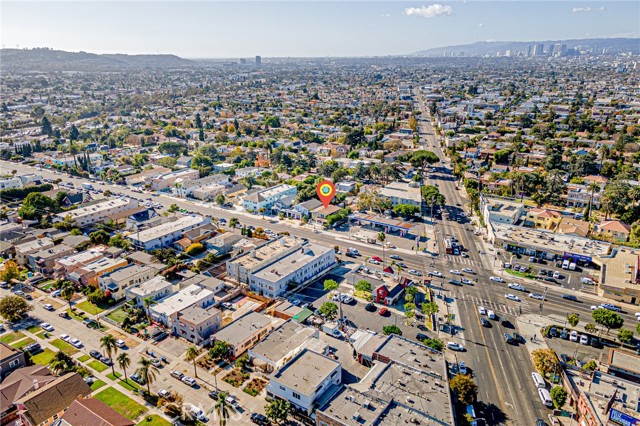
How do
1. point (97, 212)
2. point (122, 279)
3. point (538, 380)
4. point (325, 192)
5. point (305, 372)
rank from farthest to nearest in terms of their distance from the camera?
point (325, 192)
point (97, 212)
point (122, 279)
point (538, 380)
point (305, 372)

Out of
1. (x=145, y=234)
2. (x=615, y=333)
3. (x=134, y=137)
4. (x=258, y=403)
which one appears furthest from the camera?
(x=134, y=137)

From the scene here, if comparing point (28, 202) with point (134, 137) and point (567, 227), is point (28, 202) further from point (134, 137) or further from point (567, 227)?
point (567, 227)

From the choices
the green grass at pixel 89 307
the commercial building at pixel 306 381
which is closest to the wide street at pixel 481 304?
the green grass at pixel 89 307

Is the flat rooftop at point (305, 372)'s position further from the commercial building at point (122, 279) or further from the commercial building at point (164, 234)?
the commercial building at point (164, 234)

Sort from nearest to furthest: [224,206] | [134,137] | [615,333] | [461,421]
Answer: [461,421] → [615,333] → [224,206] → [134,137]

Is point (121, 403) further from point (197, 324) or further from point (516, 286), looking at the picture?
point (516, 286)

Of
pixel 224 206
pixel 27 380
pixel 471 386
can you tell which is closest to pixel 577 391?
pixel 471 386

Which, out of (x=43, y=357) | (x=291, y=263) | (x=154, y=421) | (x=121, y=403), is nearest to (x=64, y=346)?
(x=43, y=357)
